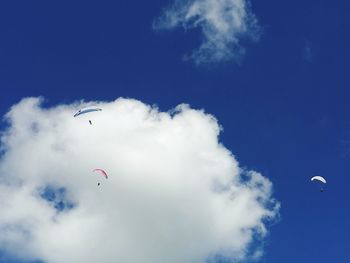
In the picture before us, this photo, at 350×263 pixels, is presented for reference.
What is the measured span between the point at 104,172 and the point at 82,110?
656 inches

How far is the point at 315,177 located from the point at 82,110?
5779 cm

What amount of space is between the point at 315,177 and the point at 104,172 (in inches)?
2014

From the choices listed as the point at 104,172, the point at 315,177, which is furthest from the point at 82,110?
the point at 315,177

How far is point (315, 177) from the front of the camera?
11762 centimetres

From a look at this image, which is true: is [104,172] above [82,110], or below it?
below

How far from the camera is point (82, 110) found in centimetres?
11238

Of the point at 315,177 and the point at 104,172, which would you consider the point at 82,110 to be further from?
the point at 315,177

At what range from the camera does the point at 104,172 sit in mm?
118688
